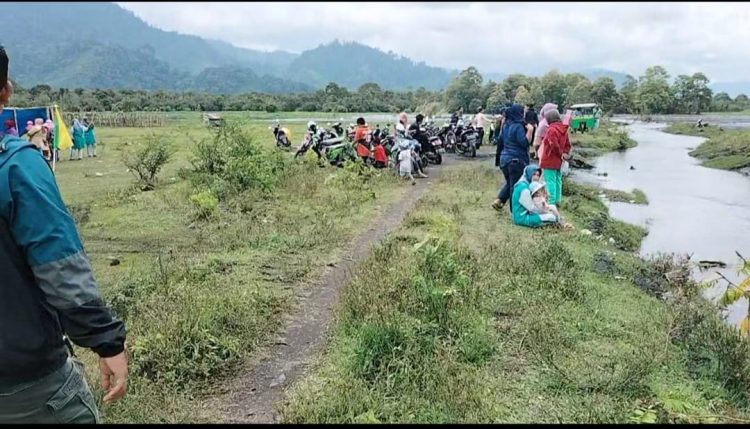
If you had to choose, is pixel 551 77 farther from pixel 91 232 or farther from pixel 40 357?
pixel 40 357

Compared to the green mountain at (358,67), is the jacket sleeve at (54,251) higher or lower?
lower

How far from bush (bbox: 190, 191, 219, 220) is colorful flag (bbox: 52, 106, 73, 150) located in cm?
749

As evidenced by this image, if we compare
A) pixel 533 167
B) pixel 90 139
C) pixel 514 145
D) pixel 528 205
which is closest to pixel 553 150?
pixel 514 145

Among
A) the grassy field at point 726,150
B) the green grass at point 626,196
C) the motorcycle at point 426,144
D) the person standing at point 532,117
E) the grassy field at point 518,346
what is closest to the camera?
the grassy field at point 518,346

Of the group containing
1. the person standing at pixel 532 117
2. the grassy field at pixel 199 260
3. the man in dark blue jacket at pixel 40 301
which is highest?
the person standing at pixel 532 117

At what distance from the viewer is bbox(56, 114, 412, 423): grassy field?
13.3ft

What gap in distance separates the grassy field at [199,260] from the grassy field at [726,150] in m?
7.20

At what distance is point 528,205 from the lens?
8.64 metres

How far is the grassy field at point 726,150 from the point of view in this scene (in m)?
12.5

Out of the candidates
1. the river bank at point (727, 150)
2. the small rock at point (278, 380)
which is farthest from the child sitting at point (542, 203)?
the small rock at point (278, 380)

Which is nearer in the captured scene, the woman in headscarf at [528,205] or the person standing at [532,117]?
the woman in headscarf at [528,205]

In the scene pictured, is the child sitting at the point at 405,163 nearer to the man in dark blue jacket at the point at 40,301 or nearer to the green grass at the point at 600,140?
the green grass at the point at 600,140

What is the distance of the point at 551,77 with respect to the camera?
11.7 metres

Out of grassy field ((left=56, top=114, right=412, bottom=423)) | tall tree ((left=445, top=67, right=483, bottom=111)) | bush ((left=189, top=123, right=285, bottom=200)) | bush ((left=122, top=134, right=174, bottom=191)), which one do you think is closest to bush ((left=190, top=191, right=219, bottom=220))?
grassy field ((left=56, top=114, right=412, bottom=423))
